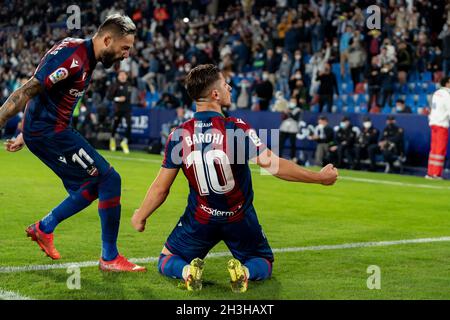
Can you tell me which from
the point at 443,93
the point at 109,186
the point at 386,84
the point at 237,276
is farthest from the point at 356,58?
the point at 237,276

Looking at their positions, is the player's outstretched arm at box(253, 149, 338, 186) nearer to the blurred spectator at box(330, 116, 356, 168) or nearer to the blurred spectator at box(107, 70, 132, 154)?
the blurred spectator at box(330, 116, 356, 168)

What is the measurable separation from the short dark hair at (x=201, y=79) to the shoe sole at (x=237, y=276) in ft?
4.17

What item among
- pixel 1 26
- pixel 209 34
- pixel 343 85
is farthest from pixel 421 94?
pixel 1 26

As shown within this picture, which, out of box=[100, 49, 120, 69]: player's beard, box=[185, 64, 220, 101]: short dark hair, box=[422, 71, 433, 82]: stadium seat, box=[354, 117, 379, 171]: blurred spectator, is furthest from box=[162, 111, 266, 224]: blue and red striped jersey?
box=[422, 71, 433, 82]: stadium seat

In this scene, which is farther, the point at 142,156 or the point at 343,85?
the point at 343,85

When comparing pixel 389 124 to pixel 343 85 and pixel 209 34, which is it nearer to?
pixel 343 85

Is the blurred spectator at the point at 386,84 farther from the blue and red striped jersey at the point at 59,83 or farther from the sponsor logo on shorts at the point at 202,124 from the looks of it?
the sponsor logo on shorts at the point at 202,124

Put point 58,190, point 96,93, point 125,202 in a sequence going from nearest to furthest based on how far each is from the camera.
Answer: point 125,202 → point 58,190 → point 96,93

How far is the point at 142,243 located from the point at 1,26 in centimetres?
4335

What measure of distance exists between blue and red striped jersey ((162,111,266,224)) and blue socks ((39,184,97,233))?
3.59 feet

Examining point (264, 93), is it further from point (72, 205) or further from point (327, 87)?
point (72, 205)

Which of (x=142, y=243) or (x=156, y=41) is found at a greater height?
(x=156, y=41)

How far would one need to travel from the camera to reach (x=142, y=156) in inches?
899

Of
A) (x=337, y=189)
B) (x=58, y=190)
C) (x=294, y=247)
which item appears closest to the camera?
(x=294, y=247)
